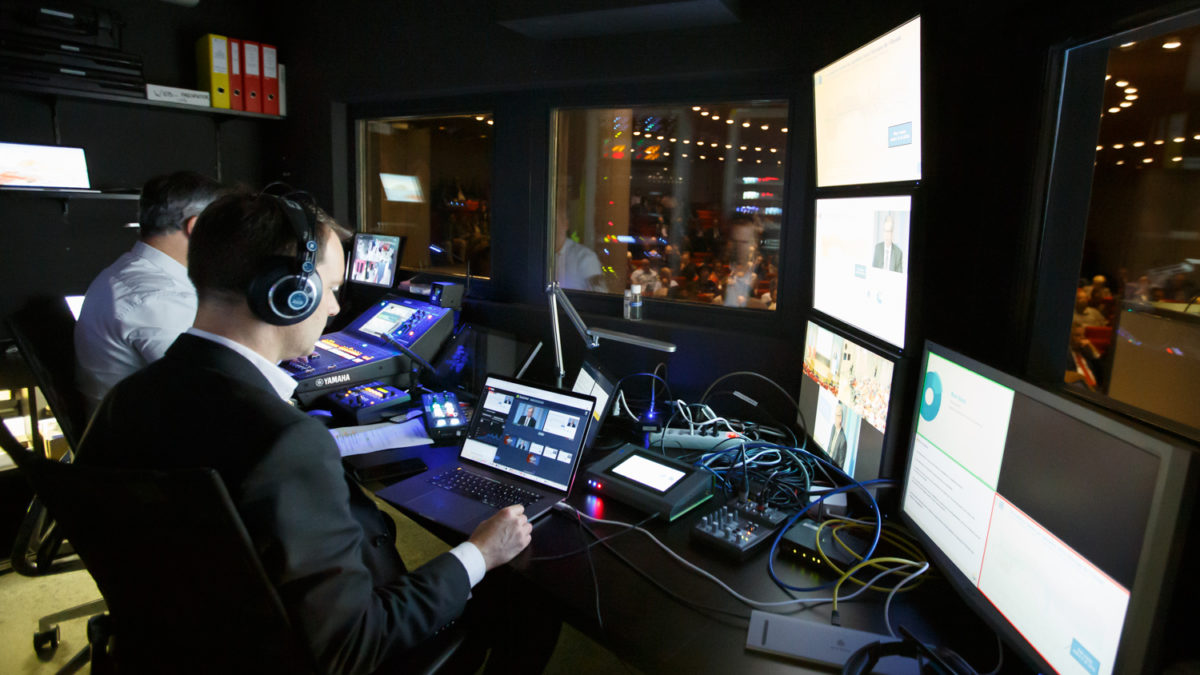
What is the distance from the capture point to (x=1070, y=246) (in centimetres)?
152

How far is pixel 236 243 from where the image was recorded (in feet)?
3.56

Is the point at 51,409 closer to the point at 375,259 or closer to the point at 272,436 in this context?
the point at 272,436

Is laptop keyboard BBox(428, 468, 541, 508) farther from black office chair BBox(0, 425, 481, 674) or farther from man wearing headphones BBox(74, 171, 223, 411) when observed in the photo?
man wearing headphones BBox(74, 171, 223, 411)

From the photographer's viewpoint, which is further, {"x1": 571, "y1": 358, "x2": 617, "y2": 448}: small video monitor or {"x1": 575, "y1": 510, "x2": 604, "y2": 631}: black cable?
{"x1": 571, "y1": 358, "x2": 617, "y2": 448}: small video monitor

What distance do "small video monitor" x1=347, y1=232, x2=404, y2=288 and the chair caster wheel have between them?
1670mm

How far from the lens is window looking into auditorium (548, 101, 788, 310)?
2363 mm

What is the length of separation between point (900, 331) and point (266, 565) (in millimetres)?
1217

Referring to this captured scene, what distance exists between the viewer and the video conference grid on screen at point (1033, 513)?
0.79 meters

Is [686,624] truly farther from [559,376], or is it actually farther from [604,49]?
[604,49]

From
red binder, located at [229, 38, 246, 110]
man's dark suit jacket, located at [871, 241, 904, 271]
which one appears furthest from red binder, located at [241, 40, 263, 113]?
man's dark suit jacket, located at [871, 241, 904, 271]

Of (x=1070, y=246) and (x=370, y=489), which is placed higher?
(x=1070, y=246)

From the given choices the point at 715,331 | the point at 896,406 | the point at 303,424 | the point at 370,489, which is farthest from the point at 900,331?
the point at 370,489

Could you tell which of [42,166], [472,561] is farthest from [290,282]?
[42,166]

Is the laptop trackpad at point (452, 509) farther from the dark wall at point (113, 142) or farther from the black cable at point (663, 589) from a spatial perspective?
the dark wall at point (113, 142)
